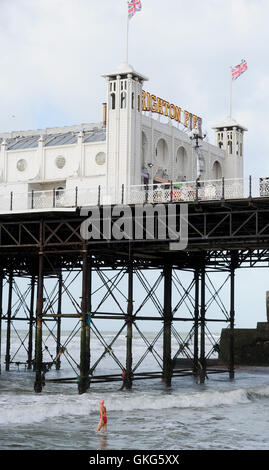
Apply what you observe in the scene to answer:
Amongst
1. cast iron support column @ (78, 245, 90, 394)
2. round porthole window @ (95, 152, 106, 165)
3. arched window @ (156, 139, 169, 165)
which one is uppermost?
arched window @ (156, 139, 169, 165)

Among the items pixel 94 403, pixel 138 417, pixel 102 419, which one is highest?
pixel 102 419

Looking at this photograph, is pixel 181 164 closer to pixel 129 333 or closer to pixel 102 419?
pixel 129 333

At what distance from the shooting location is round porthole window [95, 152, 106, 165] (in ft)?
154

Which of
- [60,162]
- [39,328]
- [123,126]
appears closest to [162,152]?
[123,126]

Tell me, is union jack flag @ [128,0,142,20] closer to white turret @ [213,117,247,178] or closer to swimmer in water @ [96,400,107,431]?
white turret @ [213,117,247,178]

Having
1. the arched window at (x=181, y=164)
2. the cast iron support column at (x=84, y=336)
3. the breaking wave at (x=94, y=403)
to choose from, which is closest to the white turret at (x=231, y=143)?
the arched window at (x=181, y=164)

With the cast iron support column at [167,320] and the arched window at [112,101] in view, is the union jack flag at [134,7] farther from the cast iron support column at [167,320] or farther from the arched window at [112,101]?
the cast iron support column at [167,320]

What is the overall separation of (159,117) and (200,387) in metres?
15.7

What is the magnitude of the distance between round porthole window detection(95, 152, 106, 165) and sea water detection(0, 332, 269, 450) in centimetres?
1245

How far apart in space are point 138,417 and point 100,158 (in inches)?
665

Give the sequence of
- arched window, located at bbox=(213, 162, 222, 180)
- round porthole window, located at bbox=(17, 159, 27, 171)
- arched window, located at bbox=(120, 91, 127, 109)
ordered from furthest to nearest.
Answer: arched window, located at bbox=(213, 162, 222, 180), round porthole window, located at bbox=(17, 159, 27, 171), arched window, located at bbox=(120, 91, 127, 109)

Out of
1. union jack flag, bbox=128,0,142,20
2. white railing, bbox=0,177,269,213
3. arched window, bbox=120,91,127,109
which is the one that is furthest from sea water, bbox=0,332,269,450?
union jack flag, bbox=128,0,142,20

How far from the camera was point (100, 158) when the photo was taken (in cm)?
4712

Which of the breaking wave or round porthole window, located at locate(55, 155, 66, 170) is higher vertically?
round porthole window, located at locate(55, 155, 66, 170)
